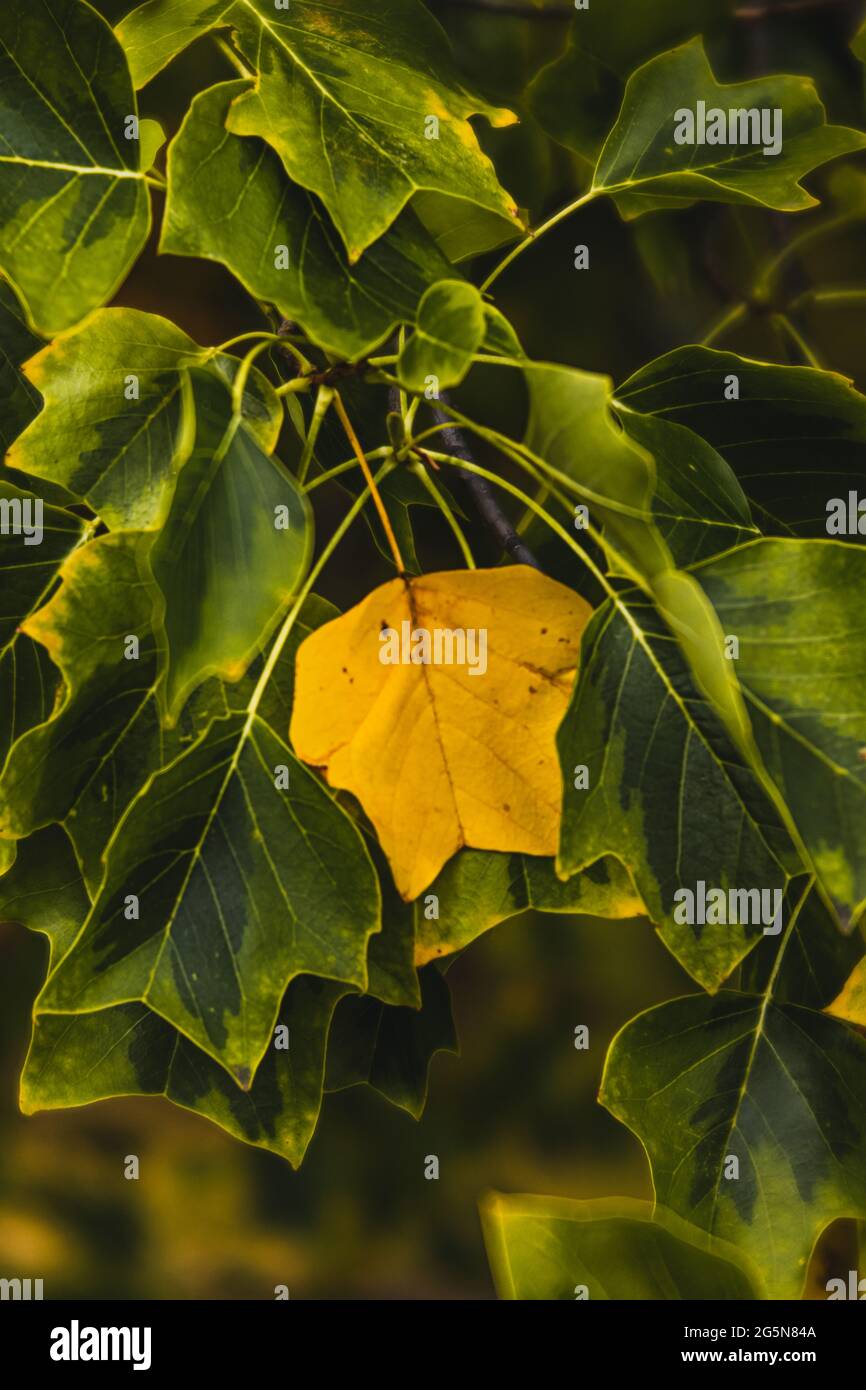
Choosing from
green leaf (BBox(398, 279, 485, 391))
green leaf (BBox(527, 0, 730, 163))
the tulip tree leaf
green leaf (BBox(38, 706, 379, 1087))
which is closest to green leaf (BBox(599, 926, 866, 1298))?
the tulip tree leaf

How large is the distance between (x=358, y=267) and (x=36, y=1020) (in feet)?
0.75

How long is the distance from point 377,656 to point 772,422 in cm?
15

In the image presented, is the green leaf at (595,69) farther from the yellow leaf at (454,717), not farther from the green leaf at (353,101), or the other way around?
the yellow leaf at (454,717)

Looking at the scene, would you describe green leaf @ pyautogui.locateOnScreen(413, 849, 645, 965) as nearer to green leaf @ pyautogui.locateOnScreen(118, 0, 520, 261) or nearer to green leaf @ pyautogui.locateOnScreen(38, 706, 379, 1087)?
green leaf @ pyautogui.locateOnScreen(38, 706, 379, 1087)

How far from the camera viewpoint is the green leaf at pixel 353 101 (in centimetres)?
31

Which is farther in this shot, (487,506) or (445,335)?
(487,506)

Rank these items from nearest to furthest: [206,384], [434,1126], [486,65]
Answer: [206,384]
[486,65]
[434,1126]

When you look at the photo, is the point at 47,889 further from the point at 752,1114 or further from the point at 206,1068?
the point at 752,1114

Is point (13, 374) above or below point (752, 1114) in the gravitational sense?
above

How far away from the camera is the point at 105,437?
0.33m

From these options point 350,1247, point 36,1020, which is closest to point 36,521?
point 36,1020

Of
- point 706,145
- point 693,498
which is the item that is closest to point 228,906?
point 693,498

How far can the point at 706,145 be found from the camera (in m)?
0.38

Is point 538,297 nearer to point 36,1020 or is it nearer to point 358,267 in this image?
point 358,267
